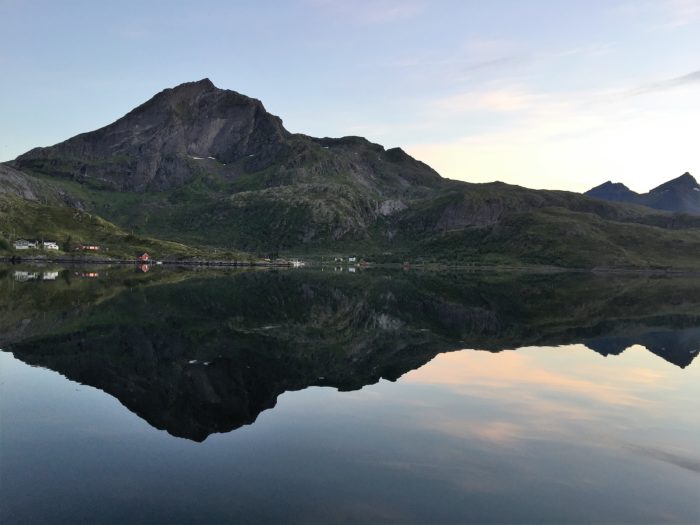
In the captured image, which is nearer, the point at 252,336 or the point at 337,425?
the point at 337,425

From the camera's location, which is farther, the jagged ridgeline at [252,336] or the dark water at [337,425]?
the jagged ridgeline at [252,336]

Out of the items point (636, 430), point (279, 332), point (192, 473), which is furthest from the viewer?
point (279, 332)

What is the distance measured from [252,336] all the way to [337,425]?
32774 millimetres

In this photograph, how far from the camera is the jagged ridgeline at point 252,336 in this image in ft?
126

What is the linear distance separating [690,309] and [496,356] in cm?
7644

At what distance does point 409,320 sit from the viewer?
82.4 meters

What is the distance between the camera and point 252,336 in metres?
62.6

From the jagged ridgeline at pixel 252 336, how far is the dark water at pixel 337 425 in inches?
13.7

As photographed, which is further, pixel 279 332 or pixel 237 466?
pixel 279 332

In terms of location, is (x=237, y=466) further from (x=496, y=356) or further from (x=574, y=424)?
(x=496, y=356)

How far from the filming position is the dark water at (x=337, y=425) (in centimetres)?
2123

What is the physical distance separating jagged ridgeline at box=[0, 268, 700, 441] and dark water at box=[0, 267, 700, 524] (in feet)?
1.14

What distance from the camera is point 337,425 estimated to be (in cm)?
3152

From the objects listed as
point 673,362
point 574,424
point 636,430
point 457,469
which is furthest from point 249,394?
point 673,362
